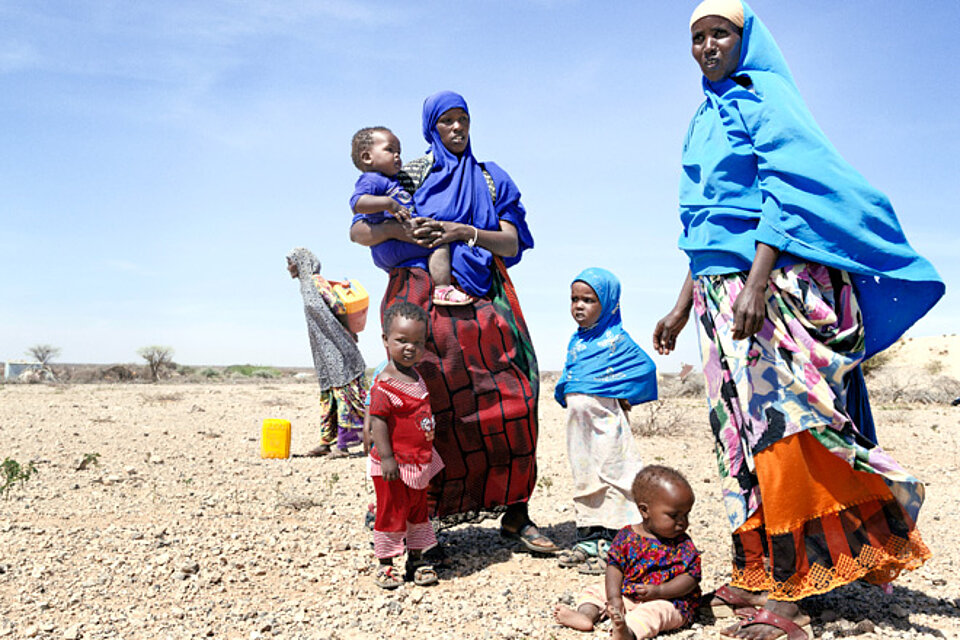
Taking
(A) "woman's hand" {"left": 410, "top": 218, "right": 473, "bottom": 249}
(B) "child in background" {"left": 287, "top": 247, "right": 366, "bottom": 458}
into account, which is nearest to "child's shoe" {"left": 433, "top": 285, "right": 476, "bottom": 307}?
(A) "woman's hand" {"left": 410, "top": 218, "right": 473, "bottom": 249}

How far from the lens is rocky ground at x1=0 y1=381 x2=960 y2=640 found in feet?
10.6

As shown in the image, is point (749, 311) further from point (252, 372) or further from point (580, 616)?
point (252, 372)

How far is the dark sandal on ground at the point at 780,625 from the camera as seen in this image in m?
2.95

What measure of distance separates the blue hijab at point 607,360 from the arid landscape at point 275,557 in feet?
3.17

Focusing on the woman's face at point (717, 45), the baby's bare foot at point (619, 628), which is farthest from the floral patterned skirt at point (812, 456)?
the woman's face at point (717, 45)

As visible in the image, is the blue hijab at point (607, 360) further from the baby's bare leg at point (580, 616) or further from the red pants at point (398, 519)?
the baby's bare leg at point (580, 616)

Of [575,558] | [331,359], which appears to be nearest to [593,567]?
[575,558]

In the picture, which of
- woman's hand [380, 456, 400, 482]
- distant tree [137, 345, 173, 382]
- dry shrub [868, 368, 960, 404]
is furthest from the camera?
distant tree [137, 345, 173, 382]

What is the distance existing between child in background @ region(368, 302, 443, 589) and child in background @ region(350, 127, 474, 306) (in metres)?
0.38

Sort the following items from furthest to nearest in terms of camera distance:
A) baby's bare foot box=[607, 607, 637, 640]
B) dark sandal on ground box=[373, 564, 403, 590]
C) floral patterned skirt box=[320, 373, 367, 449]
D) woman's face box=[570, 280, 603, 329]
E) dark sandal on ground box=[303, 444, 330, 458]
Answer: floral patterned skirt box=[320, 373, 367, 449] < dark sandal on ground box=[303, 444, 330, 458] < woman's face box=[570, 280, 603, 329] < dark sandal on ground box=[373, 564, 403, 590] < baby's bare foot box=[607, 607, 637, 640]

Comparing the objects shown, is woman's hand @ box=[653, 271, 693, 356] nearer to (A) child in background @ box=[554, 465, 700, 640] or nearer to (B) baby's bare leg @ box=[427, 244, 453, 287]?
(A) child in background @ box=[554, 465, 700, 640]

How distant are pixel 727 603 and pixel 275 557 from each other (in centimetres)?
236

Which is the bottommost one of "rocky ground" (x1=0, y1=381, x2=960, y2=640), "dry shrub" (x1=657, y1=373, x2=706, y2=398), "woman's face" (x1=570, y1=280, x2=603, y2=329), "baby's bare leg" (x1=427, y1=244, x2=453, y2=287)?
"rocky ground" (x1=0, y1=381, x2=960, y2=640)

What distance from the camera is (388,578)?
12.2 feet
